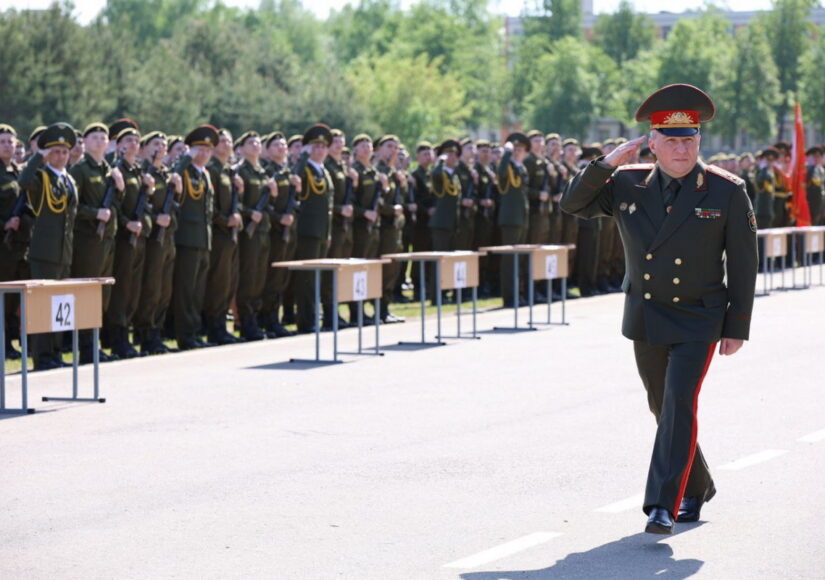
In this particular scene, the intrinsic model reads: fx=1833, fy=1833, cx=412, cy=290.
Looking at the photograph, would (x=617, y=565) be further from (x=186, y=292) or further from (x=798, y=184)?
(x=798, y=184)

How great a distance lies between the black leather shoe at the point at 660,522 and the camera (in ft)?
25.1

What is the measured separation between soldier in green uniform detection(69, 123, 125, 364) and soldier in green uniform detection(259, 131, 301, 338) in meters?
2.98

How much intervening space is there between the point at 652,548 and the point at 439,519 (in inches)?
44.0

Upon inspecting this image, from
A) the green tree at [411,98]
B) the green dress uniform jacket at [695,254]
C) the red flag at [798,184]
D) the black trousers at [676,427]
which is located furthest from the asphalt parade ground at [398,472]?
the green tree at [411,98]

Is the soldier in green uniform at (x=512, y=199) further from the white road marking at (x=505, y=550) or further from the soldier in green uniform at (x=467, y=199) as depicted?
the white road marking at (x=505, y=550)

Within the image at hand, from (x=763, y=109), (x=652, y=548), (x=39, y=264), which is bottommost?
(x=652, y=548)

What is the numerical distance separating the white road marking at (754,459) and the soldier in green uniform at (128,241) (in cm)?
767

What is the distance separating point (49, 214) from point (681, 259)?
8909 millimetres

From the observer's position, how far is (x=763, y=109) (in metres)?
85.8

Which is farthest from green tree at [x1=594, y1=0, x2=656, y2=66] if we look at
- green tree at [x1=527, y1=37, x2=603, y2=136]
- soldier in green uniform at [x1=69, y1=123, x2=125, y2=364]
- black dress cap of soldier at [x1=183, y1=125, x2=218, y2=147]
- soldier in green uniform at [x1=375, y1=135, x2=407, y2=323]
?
soldier in green uniform at [x1=69, y1=123, x2=125, y2=364]

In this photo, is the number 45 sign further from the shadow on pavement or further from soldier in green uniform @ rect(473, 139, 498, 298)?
soldier in green uniform @ rect(473, 139, 498, 298)

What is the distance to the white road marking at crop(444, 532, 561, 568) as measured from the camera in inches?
291

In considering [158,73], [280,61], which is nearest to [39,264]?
[158,73]

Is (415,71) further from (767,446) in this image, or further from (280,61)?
(767,446)
